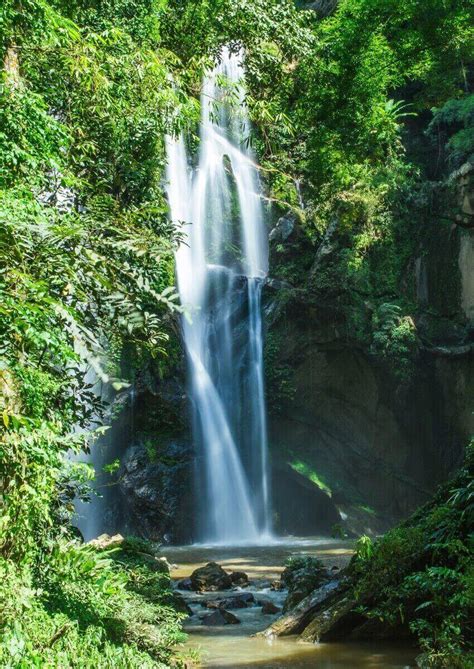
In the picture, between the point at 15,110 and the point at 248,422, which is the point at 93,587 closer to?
the point at 15,110

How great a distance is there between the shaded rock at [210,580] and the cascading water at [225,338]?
8100 mm

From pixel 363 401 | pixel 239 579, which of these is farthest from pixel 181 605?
pixel 363 401

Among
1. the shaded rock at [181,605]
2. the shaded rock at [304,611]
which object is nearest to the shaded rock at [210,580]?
the shaded rock at [181,605]

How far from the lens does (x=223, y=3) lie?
8789 millimetres

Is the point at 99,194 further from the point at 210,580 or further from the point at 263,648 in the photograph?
the point at 210,580

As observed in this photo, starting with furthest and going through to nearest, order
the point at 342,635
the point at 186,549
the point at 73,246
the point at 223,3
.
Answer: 1. the point at 186,549
2. the point at 223,3
3. the point at 342,635
4. the point at 73,246

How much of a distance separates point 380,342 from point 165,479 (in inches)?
299

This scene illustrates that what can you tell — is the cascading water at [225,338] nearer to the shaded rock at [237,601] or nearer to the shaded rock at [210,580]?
the shaded rock at [210,580]

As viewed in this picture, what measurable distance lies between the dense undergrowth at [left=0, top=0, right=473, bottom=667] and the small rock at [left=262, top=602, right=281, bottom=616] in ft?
6.44

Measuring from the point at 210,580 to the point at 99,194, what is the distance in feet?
24.6

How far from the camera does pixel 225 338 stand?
23.8 metres

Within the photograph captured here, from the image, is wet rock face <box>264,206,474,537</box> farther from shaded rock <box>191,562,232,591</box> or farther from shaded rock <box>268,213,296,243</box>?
shaded rock <box>191,562,232,591</box>

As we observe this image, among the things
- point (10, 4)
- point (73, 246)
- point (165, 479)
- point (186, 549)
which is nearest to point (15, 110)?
point (10, 4)

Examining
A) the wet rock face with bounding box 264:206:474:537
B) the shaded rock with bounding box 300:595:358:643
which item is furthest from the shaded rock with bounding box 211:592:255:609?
the wet rock face with bounding box 264:206:474:537
